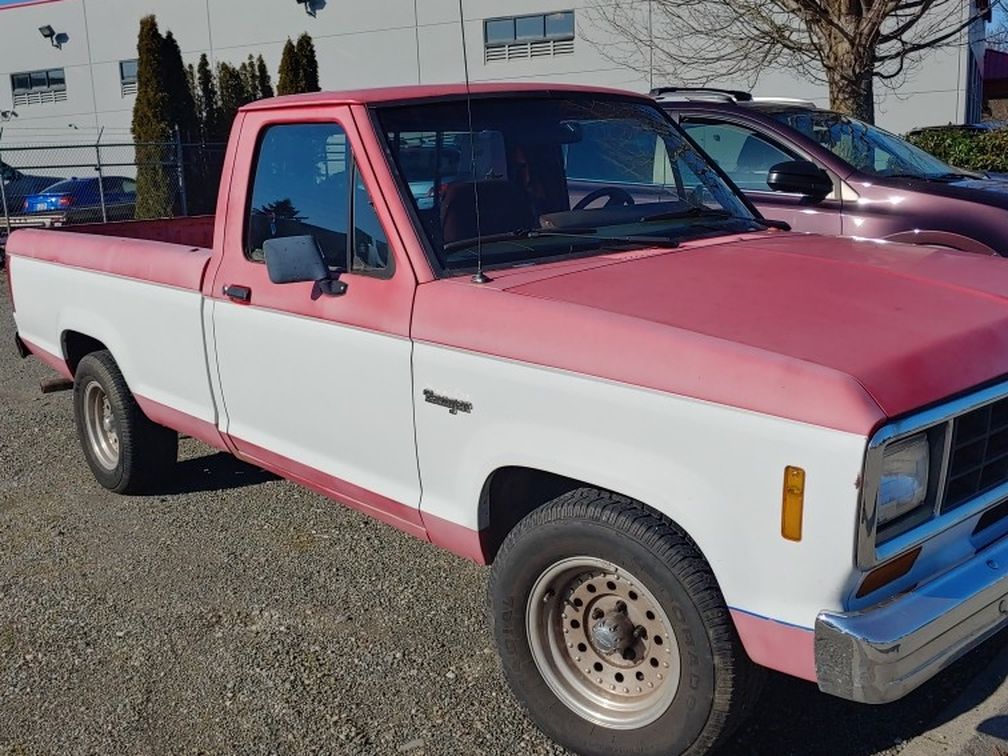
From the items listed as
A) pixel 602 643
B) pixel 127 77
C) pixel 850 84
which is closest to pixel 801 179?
pixel 602 643

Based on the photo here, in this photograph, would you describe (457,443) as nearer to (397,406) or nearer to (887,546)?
(397,406)

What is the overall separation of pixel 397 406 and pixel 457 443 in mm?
305

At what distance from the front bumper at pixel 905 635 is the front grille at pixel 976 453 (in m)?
0.22

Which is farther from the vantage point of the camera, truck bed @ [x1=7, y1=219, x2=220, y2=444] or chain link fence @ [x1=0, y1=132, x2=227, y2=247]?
chain link fence @ [x1=0, y1=132, x2=227, y2=247]

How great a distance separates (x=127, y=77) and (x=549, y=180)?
112 ft

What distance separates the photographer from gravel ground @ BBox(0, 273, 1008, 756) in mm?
3455

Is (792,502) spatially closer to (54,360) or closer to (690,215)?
(690,215)

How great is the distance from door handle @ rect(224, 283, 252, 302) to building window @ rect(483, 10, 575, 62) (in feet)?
78.2

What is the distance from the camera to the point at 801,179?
21.7ft

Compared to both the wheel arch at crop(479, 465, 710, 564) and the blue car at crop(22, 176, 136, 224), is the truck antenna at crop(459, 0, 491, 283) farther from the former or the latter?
the blue car at crop(22, 176, 136, 224)

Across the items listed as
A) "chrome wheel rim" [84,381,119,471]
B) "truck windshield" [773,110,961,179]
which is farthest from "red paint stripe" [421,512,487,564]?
"truck windshield" [773,110,961,179]

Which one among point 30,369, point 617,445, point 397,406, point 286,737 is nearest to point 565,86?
point 397,406

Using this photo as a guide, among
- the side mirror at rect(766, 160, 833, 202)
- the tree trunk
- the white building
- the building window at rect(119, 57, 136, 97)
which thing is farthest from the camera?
the building window at rect(119, 57, 136, 97)

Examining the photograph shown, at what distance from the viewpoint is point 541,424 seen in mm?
3129
